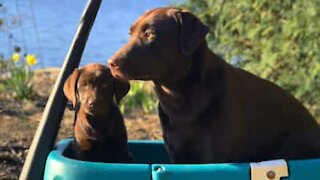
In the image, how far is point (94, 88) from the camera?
3.02 metres

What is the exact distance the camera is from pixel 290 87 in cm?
477

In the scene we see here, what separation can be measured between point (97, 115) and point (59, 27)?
607cm

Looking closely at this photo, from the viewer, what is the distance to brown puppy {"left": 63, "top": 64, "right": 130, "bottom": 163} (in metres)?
3.03

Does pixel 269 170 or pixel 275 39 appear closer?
pixel 269 170

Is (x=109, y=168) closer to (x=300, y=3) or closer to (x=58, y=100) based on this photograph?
(x=58, y=100)

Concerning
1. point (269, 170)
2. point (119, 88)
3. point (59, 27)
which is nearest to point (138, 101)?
point (119, 88)

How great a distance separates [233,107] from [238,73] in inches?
6.4

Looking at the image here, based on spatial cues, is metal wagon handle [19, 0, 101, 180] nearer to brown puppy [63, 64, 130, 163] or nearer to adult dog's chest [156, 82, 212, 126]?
brown puppy [63, 64, 130, 163]

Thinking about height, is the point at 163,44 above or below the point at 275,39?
above

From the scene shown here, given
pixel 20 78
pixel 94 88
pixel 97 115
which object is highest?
pixel 94 88

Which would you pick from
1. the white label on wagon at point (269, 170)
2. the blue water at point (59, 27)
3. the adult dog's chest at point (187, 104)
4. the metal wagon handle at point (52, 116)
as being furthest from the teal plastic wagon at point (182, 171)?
the blue water at point (59, 27)

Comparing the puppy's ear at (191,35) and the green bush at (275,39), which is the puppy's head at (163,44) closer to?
the puppy's ear at (191,35)

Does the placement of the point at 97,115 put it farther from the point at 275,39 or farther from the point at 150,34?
the point at 275,39

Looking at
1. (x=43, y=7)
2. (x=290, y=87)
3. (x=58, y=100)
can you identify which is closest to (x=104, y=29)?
(x=43, y=7)
